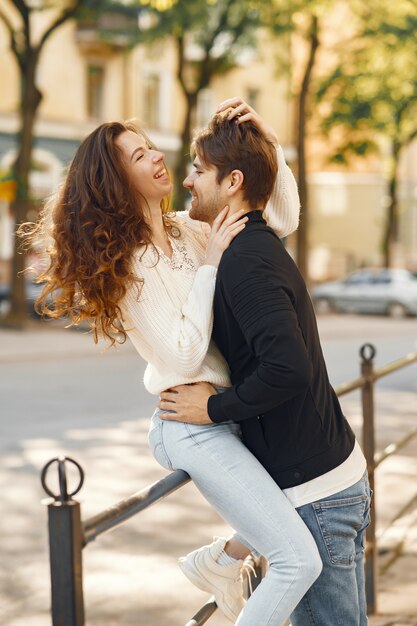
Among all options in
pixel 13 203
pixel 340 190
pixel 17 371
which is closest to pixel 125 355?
pixel 17 371

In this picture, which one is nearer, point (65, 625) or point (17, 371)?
point (65, 625)

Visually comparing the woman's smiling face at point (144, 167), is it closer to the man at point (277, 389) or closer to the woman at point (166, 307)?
the woman at point (166, 307)

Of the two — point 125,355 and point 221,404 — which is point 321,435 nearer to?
point 221,404

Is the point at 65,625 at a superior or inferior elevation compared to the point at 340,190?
superior

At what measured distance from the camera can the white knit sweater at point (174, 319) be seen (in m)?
2.64

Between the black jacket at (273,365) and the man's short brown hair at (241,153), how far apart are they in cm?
7


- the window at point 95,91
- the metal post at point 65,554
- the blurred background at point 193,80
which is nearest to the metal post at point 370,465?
the metal post at point 65,554

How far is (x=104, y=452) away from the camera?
8.78 meters

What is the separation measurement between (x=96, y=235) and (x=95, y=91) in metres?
35.2

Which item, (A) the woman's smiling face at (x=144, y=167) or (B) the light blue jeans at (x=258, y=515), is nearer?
(B) the light blue jeans at (x=258, y=515)

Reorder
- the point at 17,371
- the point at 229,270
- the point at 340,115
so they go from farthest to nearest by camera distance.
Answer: the point at 340,115, the point at 17,371, the point at 229,270

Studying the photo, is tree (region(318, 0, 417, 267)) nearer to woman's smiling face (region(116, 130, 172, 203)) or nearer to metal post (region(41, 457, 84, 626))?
woman's smiling face (region(116, 130, 172, 203))

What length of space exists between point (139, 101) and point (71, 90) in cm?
298

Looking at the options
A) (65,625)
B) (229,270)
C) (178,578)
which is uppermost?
(229,270)
